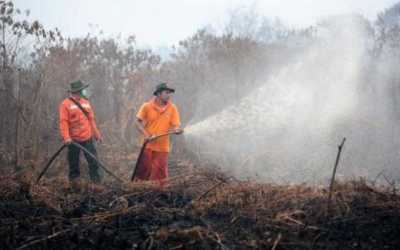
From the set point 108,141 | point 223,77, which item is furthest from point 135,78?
point 223,77

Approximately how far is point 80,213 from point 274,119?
37.6 ft

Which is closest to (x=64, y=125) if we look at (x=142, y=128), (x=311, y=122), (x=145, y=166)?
(x=142, y=128)

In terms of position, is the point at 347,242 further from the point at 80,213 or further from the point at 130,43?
the point at 130,43

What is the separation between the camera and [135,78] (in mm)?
13523

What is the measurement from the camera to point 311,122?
15039 millimetres

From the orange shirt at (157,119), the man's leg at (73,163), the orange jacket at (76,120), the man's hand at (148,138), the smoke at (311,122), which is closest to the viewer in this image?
the man's hand at (148,138)

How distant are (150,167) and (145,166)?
0.08 metres

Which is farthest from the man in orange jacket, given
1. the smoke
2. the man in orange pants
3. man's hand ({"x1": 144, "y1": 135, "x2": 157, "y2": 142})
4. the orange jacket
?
the smoke

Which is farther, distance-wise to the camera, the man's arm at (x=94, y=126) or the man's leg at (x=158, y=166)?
the man's arm at (x=94, y=126)

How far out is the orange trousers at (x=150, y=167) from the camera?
696 centimetres

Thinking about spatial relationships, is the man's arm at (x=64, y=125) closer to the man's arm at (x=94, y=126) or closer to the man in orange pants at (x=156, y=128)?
the man's arm at (x=94, y=126)

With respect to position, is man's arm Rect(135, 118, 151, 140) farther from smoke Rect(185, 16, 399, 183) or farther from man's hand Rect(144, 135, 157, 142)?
smoke Rect(185, 16, 399, 183)

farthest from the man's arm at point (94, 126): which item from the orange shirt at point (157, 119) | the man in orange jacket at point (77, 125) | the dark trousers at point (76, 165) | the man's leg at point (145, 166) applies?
the man's leg at point (145, 166)

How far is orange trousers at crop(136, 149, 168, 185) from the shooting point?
696 cm
